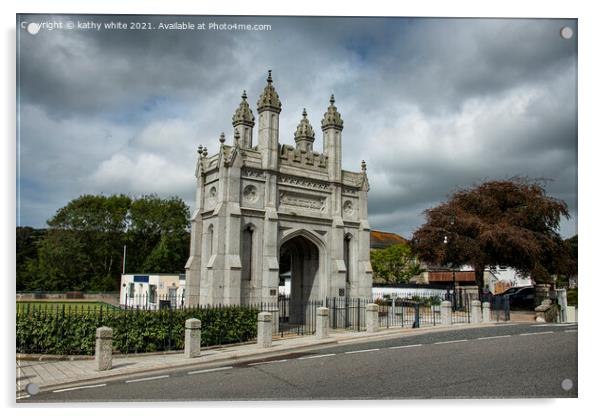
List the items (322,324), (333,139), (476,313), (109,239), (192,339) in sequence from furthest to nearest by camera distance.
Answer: (109,239), (333,139), (476,313), (322,324), (192,339)

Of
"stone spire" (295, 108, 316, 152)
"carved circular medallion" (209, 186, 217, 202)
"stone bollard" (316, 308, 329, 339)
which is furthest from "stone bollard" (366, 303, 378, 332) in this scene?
"stone spire" (295, 108, 316, 152)

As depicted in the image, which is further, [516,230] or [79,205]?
Result: [79,205]

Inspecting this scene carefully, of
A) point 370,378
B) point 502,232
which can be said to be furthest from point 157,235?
point 370,378

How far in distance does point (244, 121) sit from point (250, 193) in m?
3.92

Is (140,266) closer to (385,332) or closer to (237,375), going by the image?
(385,332)

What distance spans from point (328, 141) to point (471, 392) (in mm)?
15636

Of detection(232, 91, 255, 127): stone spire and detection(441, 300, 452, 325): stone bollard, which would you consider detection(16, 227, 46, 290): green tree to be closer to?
detection(232, 91, 255, 127): stone spire

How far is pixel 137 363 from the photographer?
13.0 m

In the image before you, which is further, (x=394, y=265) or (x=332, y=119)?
(x=394, y=265)

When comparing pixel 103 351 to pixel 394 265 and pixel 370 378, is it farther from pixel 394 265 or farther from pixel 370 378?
pixel 394 265

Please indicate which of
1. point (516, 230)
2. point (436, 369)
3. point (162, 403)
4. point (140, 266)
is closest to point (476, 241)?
point (516, 230)

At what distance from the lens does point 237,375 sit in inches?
433

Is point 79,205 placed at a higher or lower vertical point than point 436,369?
higher

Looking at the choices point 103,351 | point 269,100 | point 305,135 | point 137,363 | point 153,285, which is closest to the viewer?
point 103,351
